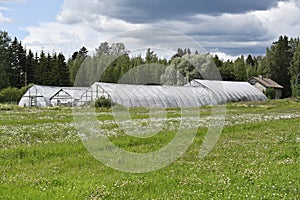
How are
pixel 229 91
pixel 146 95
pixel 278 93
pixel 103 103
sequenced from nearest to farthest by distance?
pixel 103 103 < pixel 146 95 < pixel 229 91 < pixel 278 93

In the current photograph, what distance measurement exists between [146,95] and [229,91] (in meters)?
26.9

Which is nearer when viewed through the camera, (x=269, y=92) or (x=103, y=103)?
(x=103, y=103)

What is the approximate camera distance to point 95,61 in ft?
234

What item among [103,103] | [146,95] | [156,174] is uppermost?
[146,95]

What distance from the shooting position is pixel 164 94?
70.6m

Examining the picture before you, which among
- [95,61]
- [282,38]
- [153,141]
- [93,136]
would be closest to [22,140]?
[93,136]

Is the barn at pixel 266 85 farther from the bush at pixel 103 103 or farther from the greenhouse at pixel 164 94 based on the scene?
the bush at pixel 103 103

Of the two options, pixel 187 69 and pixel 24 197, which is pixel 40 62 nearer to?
pixel 187 69

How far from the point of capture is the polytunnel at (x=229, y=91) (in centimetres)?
8505

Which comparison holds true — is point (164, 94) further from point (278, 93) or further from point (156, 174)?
point (278, 93)

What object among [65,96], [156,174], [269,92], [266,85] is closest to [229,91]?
[269,92]

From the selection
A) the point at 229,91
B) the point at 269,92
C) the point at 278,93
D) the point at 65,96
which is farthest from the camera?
the point at 278,93

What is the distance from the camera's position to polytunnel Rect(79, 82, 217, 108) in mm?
64500

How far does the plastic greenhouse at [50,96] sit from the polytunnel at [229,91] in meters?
22.7
